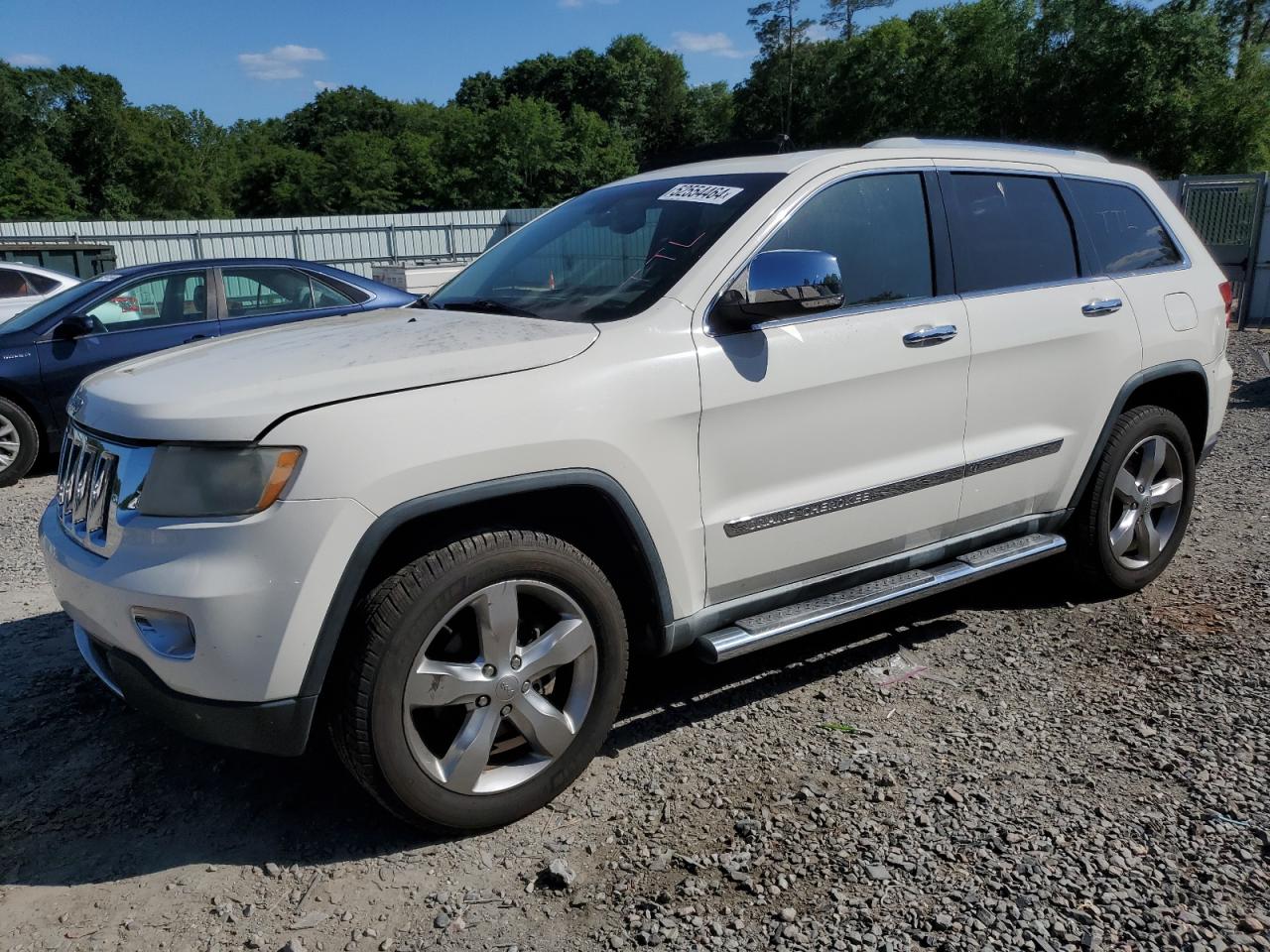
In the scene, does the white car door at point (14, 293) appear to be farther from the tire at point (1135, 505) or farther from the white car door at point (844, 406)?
the tire at point (1135, 505)

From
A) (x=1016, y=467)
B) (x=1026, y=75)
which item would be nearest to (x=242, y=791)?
(x=1016, y=467)

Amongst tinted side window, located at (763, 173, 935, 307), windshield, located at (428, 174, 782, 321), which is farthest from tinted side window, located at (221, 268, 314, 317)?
tinted side window, located at (763, 173, 935, 307)

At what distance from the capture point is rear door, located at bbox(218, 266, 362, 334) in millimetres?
7633

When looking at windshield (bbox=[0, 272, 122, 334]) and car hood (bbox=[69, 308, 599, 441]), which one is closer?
car hood (bbox=[69, 308, 599, 441])

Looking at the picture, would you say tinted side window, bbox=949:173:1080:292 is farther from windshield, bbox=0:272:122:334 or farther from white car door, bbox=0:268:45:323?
white car door, bbox=0:268:45:323

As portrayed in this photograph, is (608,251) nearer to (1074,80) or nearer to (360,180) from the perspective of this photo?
(1074,80)

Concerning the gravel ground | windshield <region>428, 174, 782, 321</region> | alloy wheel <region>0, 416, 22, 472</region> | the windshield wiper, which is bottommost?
the gravel ground

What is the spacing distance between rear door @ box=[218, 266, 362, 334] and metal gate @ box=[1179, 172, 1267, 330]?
43.9 feet

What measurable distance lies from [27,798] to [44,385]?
520 centimetres

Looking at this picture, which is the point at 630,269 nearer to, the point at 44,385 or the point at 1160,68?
the point at 44,385

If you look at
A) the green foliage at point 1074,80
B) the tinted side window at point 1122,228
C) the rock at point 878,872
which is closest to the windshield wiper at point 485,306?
the rock at point 878,872

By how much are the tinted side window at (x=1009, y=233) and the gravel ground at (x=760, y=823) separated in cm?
150

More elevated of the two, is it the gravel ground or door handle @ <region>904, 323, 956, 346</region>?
door handle @ <region>904, 323, 956, 346</region>

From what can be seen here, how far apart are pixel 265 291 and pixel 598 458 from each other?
6197 mm
